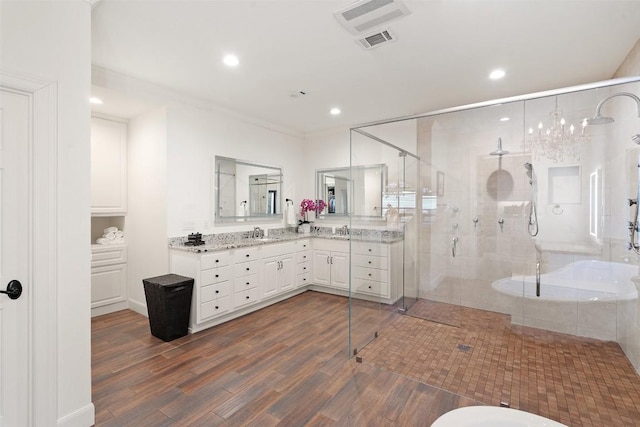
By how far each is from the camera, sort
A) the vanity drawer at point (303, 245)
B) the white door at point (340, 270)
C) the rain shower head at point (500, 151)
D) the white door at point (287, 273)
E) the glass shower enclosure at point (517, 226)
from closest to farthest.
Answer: the glass shower enclosure at point (517, 226) < the rain shower head at point (500, 151) < the white door at point (287, 273) < the white door at point (340, 270) < the vanity drawer at point (303, 245)

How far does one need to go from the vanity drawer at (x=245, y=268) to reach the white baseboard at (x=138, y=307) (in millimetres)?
1245

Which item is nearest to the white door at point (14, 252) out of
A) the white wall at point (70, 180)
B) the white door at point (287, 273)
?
the white wall at point (70, 180)

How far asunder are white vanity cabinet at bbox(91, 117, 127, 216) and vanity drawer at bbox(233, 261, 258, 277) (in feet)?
6.04

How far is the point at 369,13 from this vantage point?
2086 mm

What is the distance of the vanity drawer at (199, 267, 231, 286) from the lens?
3271 mm

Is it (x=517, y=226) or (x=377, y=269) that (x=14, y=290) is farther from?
(x=517, y=226)

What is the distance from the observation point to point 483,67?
289cm

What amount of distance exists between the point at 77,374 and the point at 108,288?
7.69ft

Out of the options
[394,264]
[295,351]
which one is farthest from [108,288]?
[394,264]

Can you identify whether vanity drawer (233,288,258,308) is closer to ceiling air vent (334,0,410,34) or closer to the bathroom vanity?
the bathroom vanity

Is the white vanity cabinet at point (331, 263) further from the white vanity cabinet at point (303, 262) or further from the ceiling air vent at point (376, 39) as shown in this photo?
the ceiling air vent at point (376, 39)

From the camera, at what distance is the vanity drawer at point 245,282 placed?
11.9ft

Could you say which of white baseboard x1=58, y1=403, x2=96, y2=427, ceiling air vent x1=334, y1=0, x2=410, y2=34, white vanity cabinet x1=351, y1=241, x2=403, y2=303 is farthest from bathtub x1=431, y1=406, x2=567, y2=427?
ceiling air vent x1=334, y1=0, x2=410, y2=34

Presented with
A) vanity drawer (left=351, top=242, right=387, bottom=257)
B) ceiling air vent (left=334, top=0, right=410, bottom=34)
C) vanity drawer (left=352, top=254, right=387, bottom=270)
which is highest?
ceiling air vent (left=334, top=0, right=410, bottom=34)
